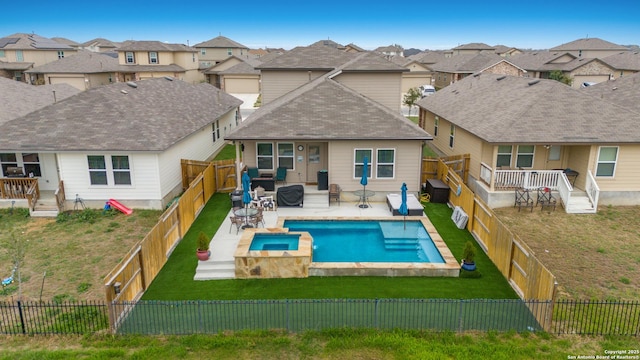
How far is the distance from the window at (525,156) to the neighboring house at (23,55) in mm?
63047

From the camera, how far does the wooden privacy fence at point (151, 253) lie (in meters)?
10.7

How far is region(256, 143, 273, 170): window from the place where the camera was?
69.5 ft

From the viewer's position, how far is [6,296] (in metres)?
12.4

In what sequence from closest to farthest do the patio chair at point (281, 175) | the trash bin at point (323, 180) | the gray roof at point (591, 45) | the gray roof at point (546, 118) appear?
the gray roof at point (546, 118)
the trash bin at point (323, 180)
the patio chair at point (281, 175)
the gray roof at point (591, 45)

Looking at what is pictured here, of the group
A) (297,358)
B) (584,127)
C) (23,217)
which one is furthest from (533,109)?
(23,217)

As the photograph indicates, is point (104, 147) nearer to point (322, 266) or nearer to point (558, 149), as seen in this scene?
point (322, 266)

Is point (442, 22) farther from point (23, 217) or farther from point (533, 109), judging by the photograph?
point (23, 217)

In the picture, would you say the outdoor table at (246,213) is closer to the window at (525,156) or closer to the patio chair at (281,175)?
the patio chair at (281,175)

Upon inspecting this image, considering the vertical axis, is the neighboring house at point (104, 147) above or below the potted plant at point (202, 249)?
above

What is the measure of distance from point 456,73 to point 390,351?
59692 millimetres

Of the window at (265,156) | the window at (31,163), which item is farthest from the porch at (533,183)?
the window at (31,163)

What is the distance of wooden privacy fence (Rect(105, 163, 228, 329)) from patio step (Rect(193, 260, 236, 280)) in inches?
52.8

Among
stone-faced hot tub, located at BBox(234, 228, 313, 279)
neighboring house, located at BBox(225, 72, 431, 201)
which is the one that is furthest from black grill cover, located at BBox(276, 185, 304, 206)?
stone-faced hot tub, located at BBox(234, 228, 313, 279)

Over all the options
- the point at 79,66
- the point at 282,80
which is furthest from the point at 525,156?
the point at 79,66
